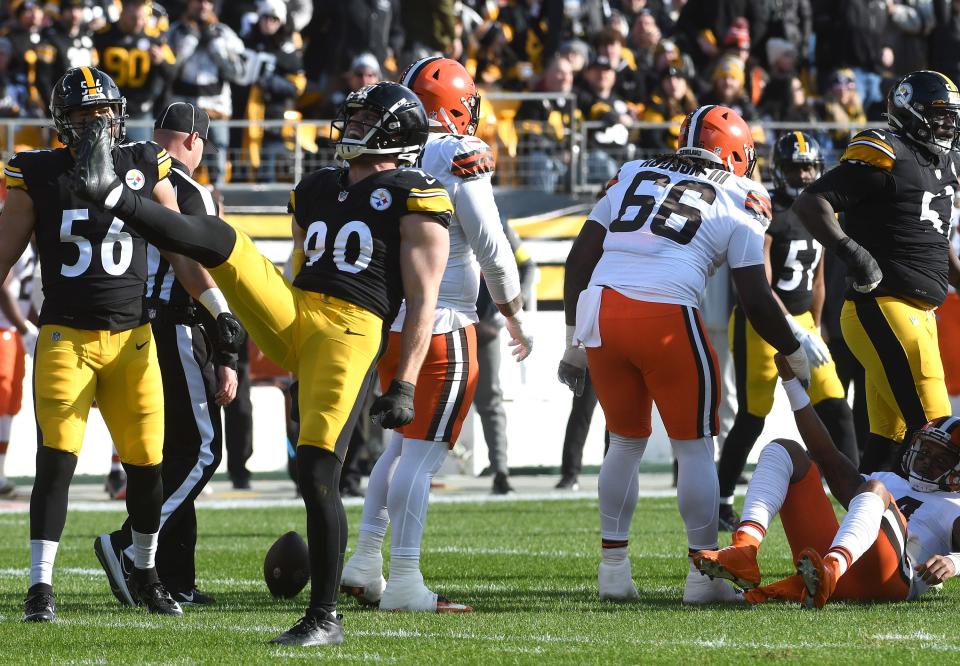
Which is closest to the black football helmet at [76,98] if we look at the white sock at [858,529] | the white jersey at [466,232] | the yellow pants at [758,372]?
the white jersey at [466,232]

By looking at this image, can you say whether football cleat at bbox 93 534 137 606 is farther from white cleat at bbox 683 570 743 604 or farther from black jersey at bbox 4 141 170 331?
white cleat at bbox 683 570 743 604

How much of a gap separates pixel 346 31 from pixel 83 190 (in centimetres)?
1034

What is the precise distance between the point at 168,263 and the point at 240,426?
16.5ft

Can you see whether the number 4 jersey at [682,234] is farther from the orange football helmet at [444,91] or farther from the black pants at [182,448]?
the black pants at [182,448]

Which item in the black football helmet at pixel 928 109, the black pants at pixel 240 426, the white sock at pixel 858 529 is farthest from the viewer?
the black pants at pixel 240 426

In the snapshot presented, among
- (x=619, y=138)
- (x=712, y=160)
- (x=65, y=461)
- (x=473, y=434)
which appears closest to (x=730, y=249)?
(x=712, y=160)

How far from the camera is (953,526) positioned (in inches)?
220

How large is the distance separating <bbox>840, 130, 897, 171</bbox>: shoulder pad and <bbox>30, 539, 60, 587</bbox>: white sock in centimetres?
362

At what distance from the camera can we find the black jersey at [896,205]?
6.56 meters

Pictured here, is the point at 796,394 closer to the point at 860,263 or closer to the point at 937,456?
the point at 937,456

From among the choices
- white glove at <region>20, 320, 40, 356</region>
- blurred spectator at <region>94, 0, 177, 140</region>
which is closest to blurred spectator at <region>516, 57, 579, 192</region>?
blurred spectator at <region>94, 0, 177, 140</region>

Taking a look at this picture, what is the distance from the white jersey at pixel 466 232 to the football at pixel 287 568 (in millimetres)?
952

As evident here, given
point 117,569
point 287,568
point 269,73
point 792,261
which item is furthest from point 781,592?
point 269,73

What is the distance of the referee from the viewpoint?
19.1 feet
